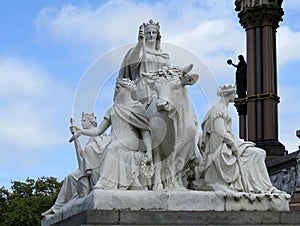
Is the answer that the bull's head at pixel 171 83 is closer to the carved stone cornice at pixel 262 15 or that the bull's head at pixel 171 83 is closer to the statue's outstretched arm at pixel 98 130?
the statue's outstretched arm at pixel 98 130

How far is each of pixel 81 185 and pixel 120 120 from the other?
148 centimetres

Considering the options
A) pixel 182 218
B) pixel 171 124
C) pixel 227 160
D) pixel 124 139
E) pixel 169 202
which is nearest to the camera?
pixel 182 218

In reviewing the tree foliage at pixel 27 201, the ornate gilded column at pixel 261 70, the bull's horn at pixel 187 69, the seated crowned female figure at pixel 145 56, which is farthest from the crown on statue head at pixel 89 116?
the tree foliage at pixel 27 201

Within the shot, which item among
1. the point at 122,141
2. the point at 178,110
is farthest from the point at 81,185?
the point at 178,110

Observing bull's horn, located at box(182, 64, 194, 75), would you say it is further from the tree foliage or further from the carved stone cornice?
the tree foliage

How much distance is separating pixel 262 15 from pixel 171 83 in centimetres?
2893

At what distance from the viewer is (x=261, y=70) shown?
4291cm

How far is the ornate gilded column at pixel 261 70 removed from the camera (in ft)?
139

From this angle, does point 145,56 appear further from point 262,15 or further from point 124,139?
point 262,15

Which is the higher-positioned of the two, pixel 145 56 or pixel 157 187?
pixel 145 56

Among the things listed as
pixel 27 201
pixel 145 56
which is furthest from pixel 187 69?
pixel 27 201

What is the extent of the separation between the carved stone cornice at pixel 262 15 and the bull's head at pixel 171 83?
28524 millimetres

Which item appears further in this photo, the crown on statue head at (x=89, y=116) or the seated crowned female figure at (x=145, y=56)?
the seated crowned female figure at (x=145, y=56)

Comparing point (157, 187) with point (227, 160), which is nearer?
point (157, 187)
